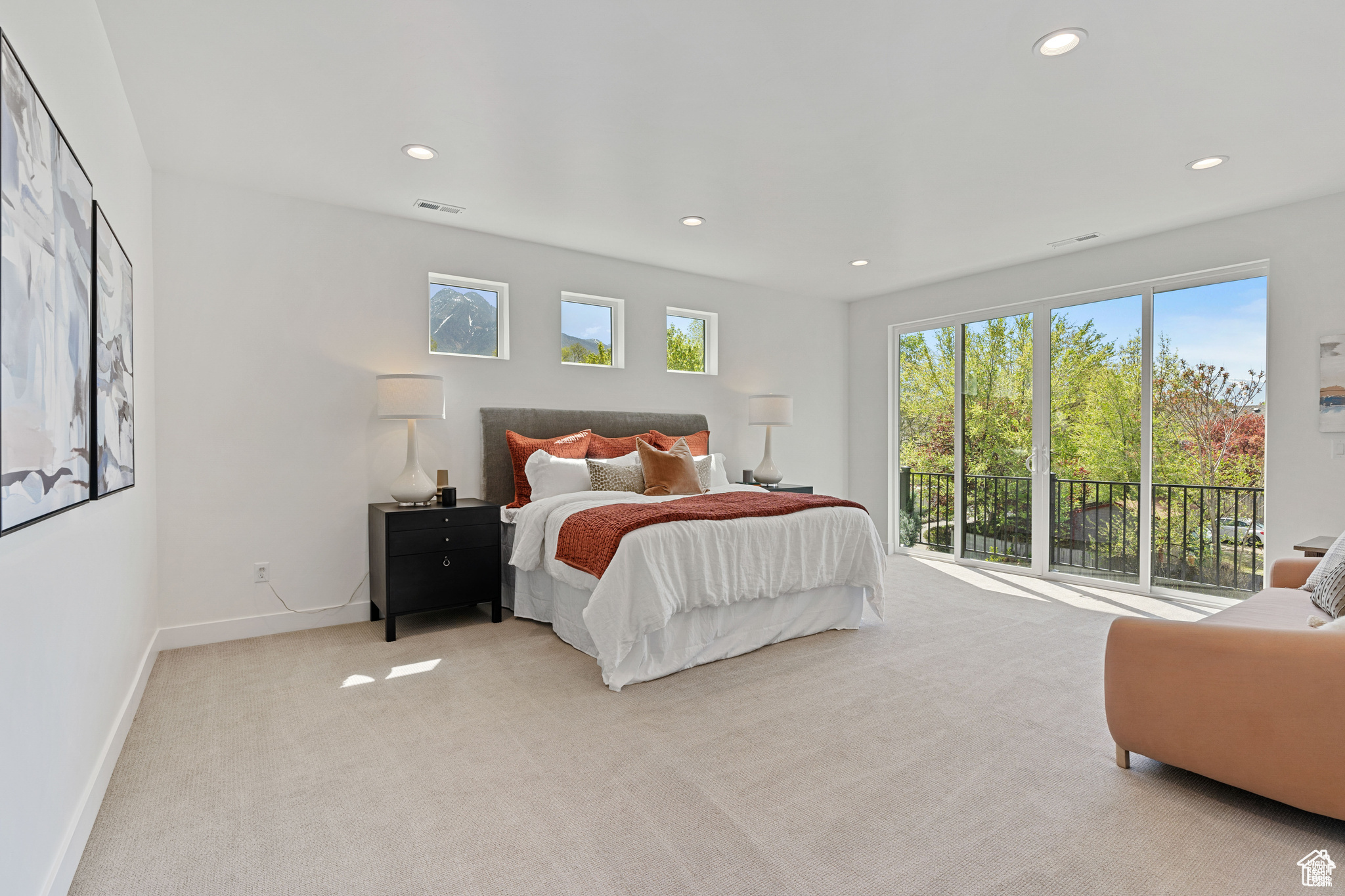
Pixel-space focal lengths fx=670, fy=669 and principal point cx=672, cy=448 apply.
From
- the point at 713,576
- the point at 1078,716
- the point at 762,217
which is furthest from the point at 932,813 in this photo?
the point at 762,217

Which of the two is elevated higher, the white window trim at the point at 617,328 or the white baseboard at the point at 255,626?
the white window trim at the point at 617,328

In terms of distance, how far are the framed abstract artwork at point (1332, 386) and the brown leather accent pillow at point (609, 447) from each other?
4020 millimetres

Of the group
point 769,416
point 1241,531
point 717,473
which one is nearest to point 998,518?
point 1241,531

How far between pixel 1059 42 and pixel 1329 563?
7.77 feet

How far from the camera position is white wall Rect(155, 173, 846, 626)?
3559 millimetres

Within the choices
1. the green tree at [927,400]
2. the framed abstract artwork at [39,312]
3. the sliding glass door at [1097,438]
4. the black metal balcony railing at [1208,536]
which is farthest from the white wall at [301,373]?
the black metal balcony railing at [1208,536]

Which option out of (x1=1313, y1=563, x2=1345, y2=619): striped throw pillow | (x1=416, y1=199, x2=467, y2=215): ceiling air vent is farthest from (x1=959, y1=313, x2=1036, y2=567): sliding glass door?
(x1=416, y1=199, x2=467, y2=215): ceiling air vent

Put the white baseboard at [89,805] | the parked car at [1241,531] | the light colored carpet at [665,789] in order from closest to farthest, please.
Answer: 1. the white baseboard at [89,805]
2. the light colored carpet at [665,789]
3. the parked car at [1241,531]

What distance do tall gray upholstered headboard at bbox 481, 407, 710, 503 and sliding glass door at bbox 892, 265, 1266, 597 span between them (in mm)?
2650

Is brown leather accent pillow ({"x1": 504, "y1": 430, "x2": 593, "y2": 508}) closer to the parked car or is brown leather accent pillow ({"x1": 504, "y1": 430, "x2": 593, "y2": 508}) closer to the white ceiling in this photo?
the white ceiling

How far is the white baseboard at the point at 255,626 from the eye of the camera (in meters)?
3.51

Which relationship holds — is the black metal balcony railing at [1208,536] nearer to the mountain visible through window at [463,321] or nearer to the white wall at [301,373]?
the white wall at [301,373]

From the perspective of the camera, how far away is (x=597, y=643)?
Result: 9.79 ft

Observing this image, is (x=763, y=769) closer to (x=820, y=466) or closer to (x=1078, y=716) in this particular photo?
(x=1078, y=716)
